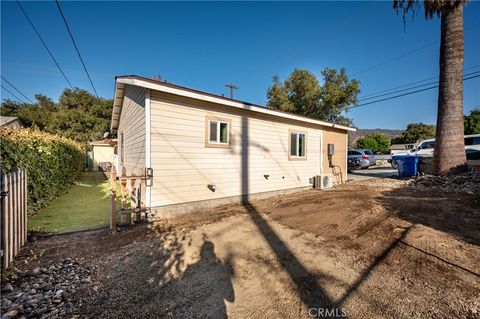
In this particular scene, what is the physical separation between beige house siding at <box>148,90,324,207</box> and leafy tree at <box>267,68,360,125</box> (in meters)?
15.6

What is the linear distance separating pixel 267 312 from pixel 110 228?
398cm

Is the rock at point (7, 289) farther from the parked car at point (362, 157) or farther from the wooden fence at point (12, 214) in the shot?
the parked car at point (362, 157)

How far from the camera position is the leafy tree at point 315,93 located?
23.1 m

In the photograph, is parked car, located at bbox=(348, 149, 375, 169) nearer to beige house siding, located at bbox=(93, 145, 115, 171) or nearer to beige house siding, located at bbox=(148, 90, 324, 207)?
beige house siding, located at bbox=(148, 90, 324, 207)

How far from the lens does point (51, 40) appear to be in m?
9.62

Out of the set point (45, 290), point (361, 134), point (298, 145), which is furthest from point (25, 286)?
point (361, 134)

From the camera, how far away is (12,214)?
3.29 meters

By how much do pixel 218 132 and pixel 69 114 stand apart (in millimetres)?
27070

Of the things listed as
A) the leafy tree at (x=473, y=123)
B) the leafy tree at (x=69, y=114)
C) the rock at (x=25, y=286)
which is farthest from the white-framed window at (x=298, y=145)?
the leafy tree at (x=473, y=123)

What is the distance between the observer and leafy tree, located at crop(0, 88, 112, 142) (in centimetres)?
2500

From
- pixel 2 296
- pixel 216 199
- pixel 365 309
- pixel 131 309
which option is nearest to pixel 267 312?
pixel 365 309

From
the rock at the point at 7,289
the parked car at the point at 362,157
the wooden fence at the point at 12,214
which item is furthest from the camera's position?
the parked car at the point at 362,157

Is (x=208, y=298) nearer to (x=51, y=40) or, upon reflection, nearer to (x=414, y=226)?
(x=414, y=226)

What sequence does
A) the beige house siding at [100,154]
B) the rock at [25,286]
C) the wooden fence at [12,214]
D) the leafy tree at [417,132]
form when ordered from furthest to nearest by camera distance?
the leafy tree at [417,132] < the beige house siding at [100,154] < the wooden fence at [12,214] < the rock at [25,286]
